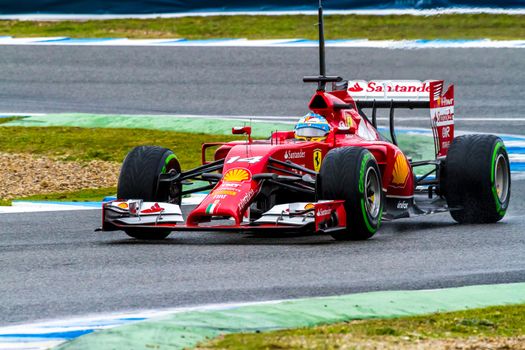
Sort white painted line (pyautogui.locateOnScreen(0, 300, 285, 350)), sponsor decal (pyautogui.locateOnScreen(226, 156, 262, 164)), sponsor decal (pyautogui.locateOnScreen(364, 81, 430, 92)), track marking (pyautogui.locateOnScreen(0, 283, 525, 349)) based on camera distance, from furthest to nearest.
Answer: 1. sponsor decal (pyautogui.locateOnScreen(364, 81, 430, 92))
2. sponsor decal (pyautogui.locateOnScreen(226, 156, 262, 164))
3. white painted line (pyautogui.locateOnScreen(0, 300, 285, 350))
4. track marking (pyautogui.locateOnScreen(0, 283, 525, 349))

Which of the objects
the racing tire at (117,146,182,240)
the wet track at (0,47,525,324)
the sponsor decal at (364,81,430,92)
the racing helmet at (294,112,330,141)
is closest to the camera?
the wet track at (0,47,525,324)

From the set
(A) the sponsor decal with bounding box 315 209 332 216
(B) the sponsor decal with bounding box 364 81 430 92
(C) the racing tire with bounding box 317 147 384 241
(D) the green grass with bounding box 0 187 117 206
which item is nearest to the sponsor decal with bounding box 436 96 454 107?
(B) the sponsor decal with bounding box 364 81 430 92

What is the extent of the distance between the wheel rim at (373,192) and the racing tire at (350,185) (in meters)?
0.14

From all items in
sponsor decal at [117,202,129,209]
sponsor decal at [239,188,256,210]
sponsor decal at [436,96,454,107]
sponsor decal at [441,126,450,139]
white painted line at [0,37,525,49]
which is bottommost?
sponsor decal at [117,202,129,209]

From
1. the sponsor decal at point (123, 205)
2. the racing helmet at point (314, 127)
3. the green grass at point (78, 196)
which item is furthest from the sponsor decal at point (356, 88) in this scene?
the sponsor decal at point (123, 205)

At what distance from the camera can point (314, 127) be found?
10.2m

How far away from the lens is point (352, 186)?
9.17m

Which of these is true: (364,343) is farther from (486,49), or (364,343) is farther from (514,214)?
(486,49)

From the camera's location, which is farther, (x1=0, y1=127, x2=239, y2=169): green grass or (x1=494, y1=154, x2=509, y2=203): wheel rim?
(x1=0, y1=127, x2=239, y2=169): green grass

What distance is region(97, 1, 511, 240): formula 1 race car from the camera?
30.1ft

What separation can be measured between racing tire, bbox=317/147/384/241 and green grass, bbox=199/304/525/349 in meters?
2.48

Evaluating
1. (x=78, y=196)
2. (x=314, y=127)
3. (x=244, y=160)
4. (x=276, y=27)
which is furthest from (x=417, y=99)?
(x=276, y=27)

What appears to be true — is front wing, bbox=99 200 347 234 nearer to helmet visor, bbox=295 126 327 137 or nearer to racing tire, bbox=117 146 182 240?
racing tire, bbox=117 146 182 240

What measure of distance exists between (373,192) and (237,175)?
1.07m
